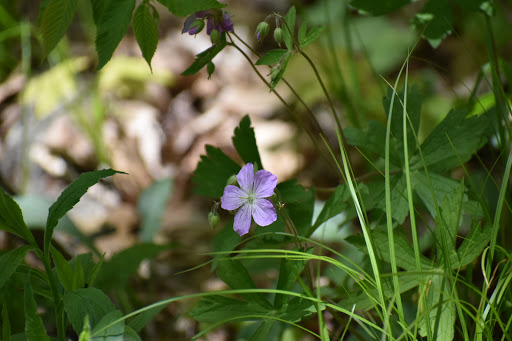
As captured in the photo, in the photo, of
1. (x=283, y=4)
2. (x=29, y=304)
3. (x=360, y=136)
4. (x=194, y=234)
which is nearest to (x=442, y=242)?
(x=360, y=136)

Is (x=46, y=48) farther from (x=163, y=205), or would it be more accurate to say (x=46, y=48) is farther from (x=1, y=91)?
(x=1, y=91)

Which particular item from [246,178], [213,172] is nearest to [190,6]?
[246,178]

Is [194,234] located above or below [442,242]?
below

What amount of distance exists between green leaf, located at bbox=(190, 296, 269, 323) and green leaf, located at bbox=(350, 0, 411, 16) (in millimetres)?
673

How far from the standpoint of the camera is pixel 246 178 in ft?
2.46

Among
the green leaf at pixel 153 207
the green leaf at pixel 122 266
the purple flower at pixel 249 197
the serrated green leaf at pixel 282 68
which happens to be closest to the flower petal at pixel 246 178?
the purple flower at pixel 249 197

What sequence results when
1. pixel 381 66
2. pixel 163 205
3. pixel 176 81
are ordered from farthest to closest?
1. pixel 176 81
2. pixel 381 66
3. pixel 163 205

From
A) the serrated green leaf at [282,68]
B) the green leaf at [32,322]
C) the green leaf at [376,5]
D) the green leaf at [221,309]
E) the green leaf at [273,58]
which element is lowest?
the green leaf at [221,309]

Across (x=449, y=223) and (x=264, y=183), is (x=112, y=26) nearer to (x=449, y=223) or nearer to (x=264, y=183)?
(x=264, y=183)

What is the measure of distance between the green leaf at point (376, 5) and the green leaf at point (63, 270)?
2.54ft

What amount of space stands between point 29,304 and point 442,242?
57 centimetres

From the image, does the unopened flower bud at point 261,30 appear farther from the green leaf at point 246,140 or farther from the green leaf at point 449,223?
the green leaf at point 449,223

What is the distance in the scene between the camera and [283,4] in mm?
2545

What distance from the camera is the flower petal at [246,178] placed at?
744mm
